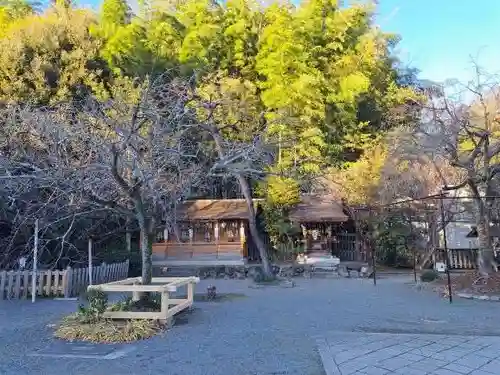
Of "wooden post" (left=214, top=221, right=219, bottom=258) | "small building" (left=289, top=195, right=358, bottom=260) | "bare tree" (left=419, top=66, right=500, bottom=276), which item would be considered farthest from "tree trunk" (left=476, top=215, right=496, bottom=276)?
"wooden post" (left=214, top=221, right=219, bottom=258)

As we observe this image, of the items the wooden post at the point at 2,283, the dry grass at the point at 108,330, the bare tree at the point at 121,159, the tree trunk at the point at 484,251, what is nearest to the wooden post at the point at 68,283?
the wooden post at the point at 2,283

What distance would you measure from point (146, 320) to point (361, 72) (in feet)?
55.9

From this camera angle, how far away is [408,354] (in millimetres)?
5008

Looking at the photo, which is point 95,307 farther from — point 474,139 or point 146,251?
point 474,139

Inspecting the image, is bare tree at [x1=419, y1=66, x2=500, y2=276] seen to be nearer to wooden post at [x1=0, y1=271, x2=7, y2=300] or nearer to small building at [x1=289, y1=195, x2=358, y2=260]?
small building at [x1=289, y1=195, x2=358, y2=260]

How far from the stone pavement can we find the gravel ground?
0.26 meters

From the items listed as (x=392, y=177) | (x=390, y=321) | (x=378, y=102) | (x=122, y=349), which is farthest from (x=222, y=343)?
(x=378, y=102)

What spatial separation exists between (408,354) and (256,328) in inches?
99.3

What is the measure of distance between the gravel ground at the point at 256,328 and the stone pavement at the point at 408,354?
0.26 m

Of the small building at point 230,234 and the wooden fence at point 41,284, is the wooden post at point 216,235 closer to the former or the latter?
the small building at point 230,234

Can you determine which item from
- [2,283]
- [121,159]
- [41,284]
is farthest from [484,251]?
[2,283]

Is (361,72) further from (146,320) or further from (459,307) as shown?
(146,320)

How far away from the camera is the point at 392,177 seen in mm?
16141

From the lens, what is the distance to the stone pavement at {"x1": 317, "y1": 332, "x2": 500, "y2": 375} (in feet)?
14.6
